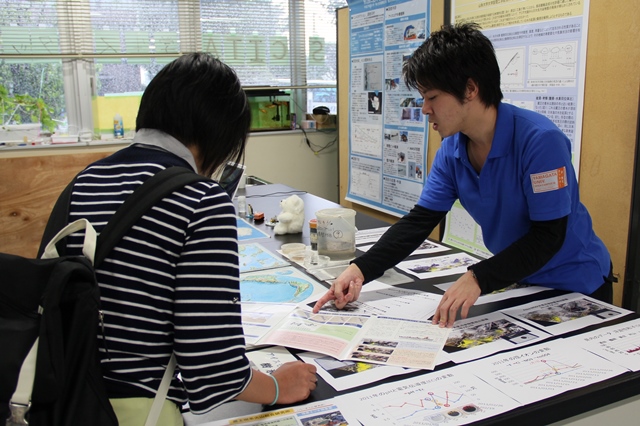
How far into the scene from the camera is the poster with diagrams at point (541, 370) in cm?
103

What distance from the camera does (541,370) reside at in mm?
1097

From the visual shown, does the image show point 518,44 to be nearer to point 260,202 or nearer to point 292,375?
point 260,202

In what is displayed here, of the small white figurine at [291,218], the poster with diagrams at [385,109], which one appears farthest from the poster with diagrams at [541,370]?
the poster with diagrams at [385,109]

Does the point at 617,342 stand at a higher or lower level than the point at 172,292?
lower

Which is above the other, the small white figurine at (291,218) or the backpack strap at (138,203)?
the backpack strap at (138,203)

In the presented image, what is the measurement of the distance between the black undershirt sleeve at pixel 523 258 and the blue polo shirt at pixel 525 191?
32 millimetres

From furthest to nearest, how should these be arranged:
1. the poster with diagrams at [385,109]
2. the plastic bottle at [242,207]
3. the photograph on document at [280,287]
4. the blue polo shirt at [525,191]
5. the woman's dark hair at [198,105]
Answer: the poster with diagrams at [385,109] < the plastic bottle at [242,207] < the photograph on document at [280,287] < the blue polo shirt at [525,191] < the woman's dark hair at [198,105]

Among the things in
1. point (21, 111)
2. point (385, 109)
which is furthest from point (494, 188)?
point (21, 111)

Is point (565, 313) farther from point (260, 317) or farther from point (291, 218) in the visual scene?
point (291, 218)

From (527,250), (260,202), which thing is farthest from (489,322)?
(260,202)

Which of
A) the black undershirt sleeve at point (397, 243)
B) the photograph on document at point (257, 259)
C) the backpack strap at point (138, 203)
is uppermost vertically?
the backpack strap at point (138, 203)

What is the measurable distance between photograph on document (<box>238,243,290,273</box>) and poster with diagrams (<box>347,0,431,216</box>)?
1.82 m

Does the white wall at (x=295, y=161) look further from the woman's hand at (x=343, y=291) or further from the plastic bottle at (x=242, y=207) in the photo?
the woman's hand at (x=343, y=291)

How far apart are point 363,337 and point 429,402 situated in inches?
11.4
